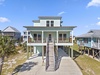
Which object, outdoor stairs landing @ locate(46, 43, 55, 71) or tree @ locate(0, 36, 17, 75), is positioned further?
outdoor stairs landing @ locate(46, 43, 55, 71)

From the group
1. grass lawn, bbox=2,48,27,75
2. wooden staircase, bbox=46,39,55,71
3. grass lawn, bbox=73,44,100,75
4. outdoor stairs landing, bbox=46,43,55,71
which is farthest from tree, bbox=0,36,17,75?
grass lawn, bbox=73,44,100,75

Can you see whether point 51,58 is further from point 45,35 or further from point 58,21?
point 58,21

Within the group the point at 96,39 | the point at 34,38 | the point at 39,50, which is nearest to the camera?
the point at 96,39

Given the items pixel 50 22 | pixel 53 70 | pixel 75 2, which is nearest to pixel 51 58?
pixel 53 70

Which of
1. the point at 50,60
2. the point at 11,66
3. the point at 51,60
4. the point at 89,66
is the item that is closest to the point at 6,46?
the point at 11,66

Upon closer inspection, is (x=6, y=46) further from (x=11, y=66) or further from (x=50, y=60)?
(x=50, y=60)

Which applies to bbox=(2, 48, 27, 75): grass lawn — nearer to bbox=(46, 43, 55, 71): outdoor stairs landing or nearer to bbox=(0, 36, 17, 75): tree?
bbox=(0, 36, 17, 75): tree

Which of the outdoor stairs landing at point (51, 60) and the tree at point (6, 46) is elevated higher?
the tree at point (6, 46)

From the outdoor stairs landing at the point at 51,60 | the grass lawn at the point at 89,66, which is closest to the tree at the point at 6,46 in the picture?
the outdoor stairs landing at the point at 51,60

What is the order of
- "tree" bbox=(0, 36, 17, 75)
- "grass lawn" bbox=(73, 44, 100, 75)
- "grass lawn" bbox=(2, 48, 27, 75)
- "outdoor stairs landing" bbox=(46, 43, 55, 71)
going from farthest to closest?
"grass lawn" bbox=(2, 48, 27, 75) → "grass lawn" bbox=(73, 44, 100, 75) → "outdoor stairs landing" bbox=(46, 43, 55, 71) → "tree" bbox=(0, 36, 17, 75)

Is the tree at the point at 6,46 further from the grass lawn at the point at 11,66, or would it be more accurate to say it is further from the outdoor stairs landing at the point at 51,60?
the outdoor stairs landing at the point at 51,60

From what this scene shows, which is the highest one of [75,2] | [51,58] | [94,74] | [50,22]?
[75,2]

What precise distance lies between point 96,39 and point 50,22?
11.2 meters

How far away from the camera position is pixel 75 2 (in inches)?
995
